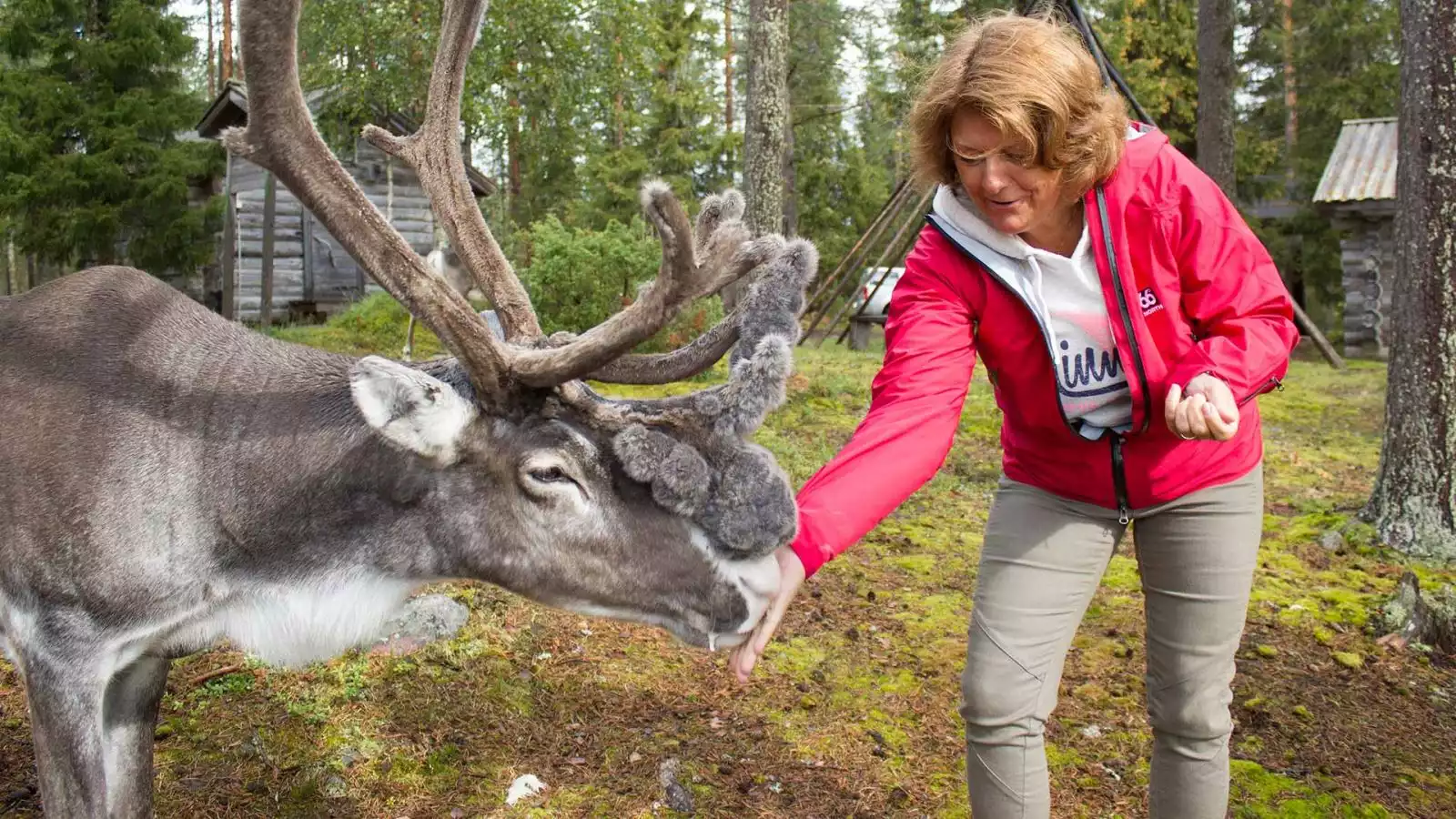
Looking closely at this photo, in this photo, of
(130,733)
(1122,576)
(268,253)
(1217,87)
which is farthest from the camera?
(268,253)

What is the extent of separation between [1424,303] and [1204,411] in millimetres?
4260

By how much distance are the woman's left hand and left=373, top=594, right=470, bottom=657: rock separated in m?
3.25

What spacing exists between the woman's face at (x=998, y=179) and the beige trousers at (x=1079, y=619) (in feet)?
2.53

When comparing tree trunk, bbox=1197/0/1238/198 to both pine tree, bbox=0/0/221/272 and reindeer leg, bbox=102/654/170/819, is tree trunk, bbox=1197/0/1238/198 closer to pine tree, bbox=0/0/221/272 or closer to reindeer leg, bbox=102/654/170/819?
reindeer leg, bbox=102/654/170/819

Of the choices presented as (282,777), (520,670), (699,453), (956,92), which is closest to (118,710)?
(282,777)

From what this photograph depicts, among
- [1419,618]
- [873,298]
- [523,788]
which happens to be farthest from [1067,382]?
[873,298]

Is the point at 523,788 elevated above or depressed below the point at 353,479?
below

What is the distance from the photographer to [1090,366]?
8.73ft

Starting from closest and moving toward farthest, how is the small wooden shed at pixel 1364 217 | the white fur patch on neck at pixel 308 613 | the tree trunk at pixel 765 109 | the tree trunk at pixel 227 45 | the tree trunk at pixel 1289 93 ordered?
the white fur patch on neck at pixel 308 613 < the tree trunk at pixel 765 109 < the small wooden shed at pixel 1364 217 < the tree trunk at pixel 1289 93 < the tree trunk at pixel 227 45

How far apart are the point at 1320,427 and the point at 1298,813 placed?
308 inches

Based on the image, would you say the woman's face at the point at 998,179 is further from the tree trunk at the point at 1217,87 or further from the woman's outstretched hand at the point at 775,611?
the tree trunk at the point at 1217,87

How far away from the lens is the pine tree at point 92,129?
17250 millimetres

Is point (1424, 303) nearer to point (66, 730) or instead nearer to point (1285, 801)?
point (1285, 801)

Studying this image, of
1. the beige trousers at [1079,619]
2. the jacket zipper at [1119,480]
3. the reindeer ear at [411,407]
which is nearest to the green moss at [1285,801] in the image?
the beige trousers at [1079,619]
